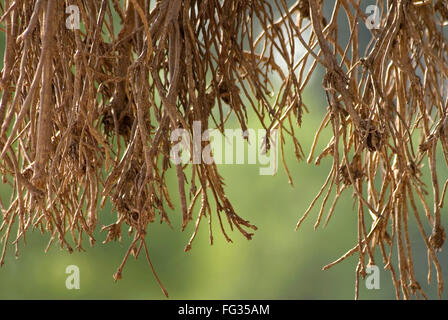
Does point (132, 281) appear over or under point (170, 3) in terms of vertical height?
under

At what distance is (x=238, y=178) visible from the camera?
3.81 meters

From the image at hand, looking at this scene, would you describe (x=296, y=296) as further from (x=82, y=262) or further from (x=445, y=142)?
(x=445, y=142)

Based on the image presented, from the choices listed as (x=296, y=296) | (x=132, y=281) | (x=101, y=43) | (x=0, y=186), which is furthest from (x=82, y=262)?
(x=101, y=43)

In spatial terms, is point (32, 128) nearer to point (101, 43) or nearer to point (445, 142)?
point (101, 43)

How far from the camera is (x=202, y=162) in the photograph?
0.54 meters

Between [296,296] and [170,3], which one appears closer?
[170,3]

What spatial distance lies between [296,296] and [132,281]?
37.9 inches

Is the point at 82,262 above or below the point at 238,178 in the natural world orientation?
below
